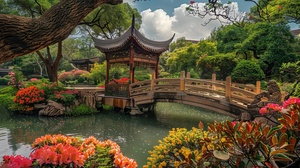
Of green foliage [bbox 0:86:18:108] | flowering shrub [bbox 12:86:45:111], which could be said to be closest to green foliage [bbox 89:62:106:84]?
green foliage [bbox 0:86:18:108]

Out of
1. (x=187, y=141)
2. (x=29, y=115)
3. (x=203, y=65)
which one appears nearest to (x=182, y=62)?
(x=203, y=65)

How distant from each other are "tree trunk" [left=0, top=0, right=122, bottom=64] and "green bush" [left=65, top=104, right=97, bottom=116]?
749cm

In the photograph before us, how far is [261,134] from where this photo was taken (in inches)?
37.9

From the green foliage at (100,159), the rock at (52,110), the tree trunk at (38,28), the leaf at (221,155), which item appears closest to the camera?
the leaf at (221,155)

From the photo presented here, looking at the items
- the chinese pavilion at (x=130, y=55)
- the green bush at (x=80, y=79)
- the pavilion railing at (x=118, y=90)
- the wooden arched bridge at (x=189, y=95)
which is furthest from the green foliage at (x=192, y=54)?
the green bush at (x=80, y=79)

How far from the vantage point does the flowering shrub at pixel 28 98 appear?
325 inches

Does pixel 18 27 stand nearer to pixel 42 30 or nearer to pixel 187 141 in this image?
pixel 42 30

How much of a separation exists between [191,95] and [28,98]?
6961 millimetres

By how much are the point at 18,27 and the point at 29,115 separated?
8227 mm

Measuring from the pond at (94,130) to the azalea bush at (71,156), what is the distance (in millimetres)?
1789

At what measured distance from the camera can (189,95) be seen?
24.7 feet

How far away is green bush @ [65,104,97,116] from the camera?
27.7 ft

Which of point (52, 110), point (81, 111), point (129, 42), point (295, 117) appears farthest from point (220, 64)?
point (295, 117)

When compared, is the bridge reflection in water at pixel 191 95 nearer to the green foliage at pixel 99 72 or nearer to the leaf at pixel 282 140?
the leaf at pixel 282 140
